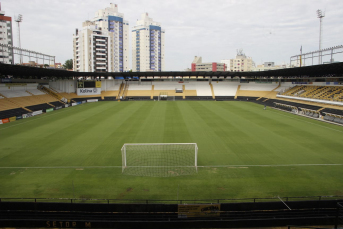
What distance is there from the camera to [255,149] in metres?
19.5

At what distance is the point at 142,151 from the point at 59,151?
6.86 meters

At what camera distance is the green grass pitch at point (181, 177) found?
12734 millimetres

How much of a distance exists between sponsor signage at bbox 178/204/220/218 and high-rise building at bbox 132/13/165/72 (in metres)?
136

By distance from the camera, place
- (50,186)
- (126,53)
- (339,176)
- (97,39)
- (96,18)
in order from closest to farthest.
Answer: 1. (50,186)
2. (339,176)
3. (97,39)
4. (96,18)
5. (126,53)

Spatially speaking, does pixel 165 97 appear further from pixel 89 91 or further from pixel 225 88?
pixel 89 91

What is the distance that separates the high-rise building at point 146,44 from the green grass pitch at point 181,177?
119218mm

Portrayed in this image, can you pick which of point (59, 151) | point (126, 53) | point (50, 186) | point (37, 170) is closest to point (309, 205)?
point (50, 186)

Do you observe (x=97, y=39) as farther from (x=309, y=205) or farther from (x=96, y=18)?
(x=309, y=205)

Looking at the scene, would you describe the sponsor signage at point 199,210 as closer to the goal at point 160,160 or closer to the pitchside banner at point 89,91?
the goal at point 160,160

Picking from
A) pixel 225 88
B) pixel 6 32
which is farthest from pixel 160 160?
pixel 6 32

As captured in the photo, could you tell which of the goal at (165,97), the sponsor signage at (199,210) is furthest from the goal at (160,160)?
the goal at (165,97)

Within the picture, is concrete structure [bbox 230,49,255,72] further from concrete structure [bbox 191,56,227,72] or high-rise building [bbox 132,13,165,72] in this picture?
high-rise building [bbox 132,13,165,72]

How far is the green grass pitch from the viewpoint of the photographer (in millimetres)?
12734

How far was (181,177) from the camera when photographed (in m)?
14.4
